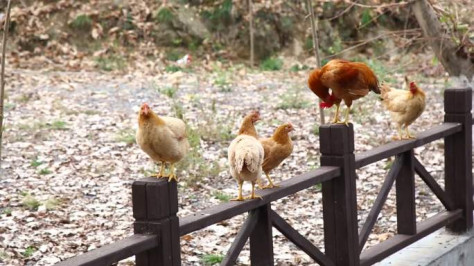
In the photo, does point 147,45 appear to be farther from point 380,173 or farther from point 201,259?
point 201,259

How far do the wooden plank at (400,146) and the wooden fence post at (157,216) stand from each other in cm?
157

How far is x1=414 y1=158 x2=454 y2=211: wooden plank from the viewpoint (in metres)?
5.34

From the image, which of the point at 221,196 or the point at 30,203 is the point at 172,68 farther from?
the point at 30,203

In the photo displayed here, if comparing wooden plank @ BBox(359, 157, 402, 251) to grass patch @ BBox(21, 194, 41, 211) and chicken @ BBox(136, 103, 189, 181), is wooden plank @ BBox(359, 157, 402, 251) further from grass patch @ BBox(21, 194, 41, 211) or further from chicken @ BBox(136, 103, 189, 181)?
grass patch @ BBox(21, 194, 41, 211)

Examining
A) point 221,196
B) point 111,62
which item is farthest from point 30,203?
point 111,62

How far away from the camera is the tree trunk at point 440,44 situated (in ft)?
25.3

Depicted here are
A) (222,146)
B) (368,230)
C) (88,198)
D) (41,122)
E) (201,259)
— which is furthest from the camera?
(41,122)

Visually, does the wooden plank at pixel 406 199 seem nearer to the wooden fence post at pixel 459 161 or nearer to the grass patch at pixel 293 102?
the wooden fence post at pixel 459 161

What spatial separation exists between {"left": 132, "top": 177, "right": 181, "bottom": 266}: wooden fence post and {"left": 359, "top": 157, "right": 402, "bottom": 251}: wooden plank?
5.29ft

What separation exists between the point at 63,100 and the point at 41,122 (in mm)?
1523

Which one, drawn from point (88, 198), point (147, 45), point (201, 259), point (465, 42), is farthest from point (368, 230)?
point (147, 45)

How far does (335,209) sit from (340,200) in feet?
0.18

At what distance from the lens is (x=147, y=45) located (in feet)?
50.6

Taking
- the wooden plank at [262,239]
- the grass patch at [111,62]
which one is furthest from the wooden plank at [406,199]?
the grass patch at [111,62]
